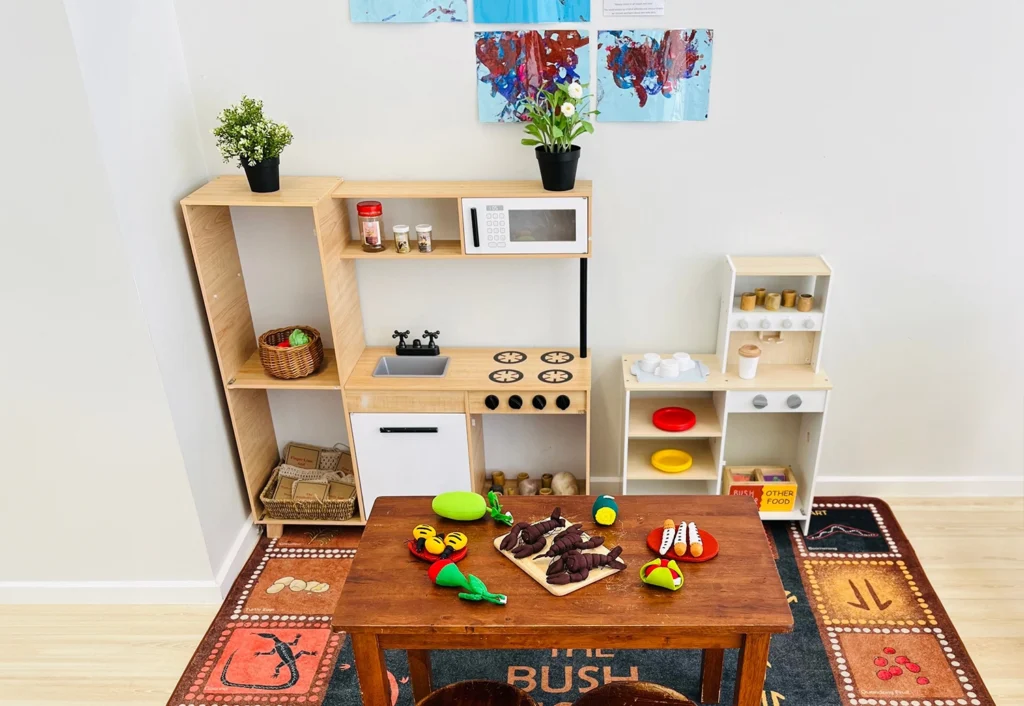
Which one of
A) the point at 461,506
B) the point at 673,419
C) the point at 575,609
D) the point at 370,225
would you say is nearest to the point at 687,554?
the point at 575,609

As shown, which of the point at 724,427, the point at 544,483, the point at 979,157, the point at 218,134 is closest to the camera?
the point at 218,134

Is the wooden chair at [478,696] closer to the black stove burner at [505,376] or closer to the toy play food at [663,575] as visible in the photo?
the toy play food at [663,575]

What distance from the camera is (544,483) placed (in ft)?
11.7

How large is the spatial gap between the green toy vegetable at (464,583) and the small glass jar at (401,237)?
1.36 metres

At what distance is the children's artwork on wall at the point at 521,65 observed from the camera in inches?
114

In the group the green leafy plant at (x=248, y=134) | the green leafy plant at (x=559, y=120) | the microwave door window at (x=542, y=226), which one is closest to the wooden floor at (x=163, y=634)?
the green leafy plant at (x=248, y=134)

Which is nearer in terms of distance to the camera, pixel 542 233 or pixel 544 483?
pixel 542 233

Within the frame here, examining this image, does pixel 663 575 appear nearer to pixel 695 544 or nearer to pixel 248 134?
pixel 695 544

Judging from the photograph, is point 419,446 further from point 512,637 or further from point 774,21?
point 774,21

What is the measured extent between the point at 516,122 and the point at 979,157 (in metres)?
1.80

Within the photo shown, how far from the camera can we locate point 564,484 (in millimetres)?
3523

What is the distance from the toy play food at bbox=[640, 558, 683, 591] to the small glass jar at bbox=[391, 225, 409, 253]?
Result: 1.57 m

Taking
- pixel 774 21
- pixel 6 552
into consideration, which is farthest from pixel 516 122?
pixel 6 552

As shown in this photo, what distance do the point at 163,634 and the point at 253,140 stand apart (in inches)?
75.8
